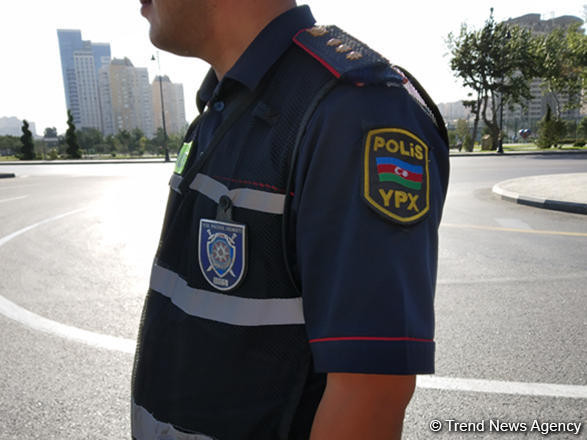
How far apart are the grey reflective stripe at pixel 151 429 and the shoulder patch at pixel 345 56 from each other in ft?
2.65

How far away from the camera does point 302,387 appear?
93 centimetres

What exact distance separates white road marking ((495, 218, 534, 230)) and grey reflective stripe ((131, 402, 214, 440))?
285 inches

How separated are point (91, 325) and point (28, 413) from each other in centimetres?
121

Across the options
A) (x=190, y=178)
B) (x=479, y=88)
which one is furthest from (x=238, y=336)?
(x=479, y=88)

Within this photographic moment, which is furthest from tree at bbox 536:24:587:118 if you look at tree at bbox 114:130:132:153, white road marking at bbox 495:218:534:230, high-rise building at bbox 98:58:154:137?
high-rise building at bbox 98:58:154:137

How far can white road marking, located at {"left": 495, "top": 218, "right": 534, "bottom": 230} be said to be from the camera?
7294mm

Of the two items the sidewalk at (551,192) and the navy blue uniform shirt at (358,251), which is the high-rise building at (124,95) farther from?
the navy blue uniform shirt at (358,251)

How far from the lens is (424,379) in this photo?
293 cm

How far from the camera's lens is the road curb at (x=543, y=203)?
8352 mm

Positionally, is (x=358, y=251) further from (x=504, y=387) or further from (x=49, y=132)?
(x=49, y=132)

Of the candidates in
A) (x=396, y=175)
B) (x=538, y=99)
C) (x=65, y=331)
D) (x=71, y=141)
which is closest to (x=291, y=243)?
(x=396, y=175)

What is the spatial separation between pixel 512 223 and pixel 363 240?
767 centimetres

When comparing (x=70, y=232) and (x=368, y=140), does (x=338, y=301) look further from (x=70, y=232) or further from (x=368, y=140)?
(x=70, y=232)

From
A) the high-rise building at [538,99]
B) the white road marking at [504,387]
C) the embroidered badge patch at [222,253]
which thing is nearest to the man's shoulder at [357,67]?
the embroidered badge patch at [222,253]
